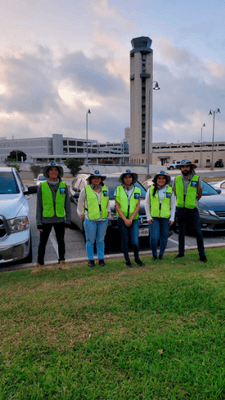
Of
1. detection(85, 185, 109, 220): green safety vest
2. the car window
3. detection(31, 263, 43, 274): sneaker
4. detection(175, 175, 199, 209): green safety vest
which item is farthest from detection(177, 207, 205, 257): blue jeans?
the car window

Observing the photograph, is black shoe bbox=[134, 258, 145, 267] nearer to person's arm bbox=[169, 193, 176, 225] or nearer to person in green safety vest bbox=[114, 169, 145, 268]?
person in green safety vest bbox=[114, 169, 145, 268]

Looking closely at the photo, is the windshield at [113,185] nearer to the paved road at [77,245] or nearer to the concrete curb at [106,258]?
the paved road at [77,245]

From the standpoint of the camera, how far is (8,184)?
6.41 m

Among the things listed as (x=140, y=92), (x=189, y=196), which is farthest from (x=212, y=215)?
(x=140, y=92)

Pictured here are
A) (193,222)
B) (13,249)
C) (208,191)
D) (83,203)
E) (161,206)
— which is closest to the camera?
(13,249)

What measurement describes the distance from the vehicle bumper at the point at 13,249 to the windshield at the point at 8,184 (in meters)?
1.44

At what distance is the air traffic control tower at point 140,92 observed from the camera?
92875 millimetres

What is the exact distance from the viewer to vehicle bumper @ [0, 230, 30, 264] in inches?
191

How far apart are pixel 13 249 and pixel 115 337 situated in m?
2.84

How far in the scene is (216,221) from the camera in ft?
24.5

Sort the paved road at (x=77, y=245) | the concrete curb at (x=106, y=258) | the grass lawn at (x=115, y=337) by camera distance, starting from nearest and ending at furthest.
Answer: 1. the grass lawn at (x=115, y=337)
2. the concrete curb at (x=106, y=258)
3. the paved road at (x=77, y=245)

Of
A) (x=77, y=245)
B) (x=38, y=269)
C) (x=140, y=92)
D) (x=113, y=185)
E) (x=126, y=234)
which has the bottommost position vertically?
(x=77, y=245)

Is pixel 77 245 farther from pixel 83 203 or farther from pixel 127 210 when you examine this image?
pixel 127 210

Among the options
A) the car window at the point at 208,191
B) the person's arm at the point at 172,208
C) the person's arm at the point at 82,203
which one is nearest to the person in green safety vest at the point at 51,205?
the person's arm at the point at 82,203
